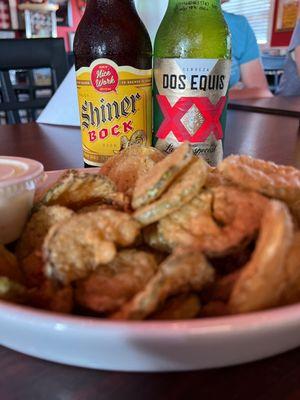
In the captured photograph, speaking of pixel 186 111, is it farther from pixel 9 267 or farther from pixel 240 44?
pixel 240 44

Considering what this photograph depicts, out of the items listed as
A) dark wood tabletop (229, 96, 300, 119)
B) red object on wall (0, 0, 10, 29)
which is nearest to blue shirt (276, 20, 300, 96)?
dark wood tabletop (229, 96, 300, 119)

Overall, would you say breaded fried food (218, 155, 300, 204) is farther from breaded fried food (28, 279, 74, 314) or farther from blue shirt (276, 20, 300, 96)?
blue shirt (276, 20, 300, 96)

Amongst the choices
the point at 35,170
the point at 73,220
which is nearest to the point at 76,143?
the point at 35,170

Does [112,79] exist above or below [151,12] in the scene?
below

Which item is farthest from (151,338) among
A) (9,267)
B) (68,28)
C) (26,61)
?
(68,28)

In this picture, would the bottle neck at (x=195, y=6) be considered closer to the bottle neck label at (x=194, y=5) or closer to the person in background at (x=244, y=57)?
the bottle neck label at (x=194, y=5)

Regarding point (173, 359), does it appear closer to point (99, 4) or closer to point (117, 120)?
point (117, 120)
